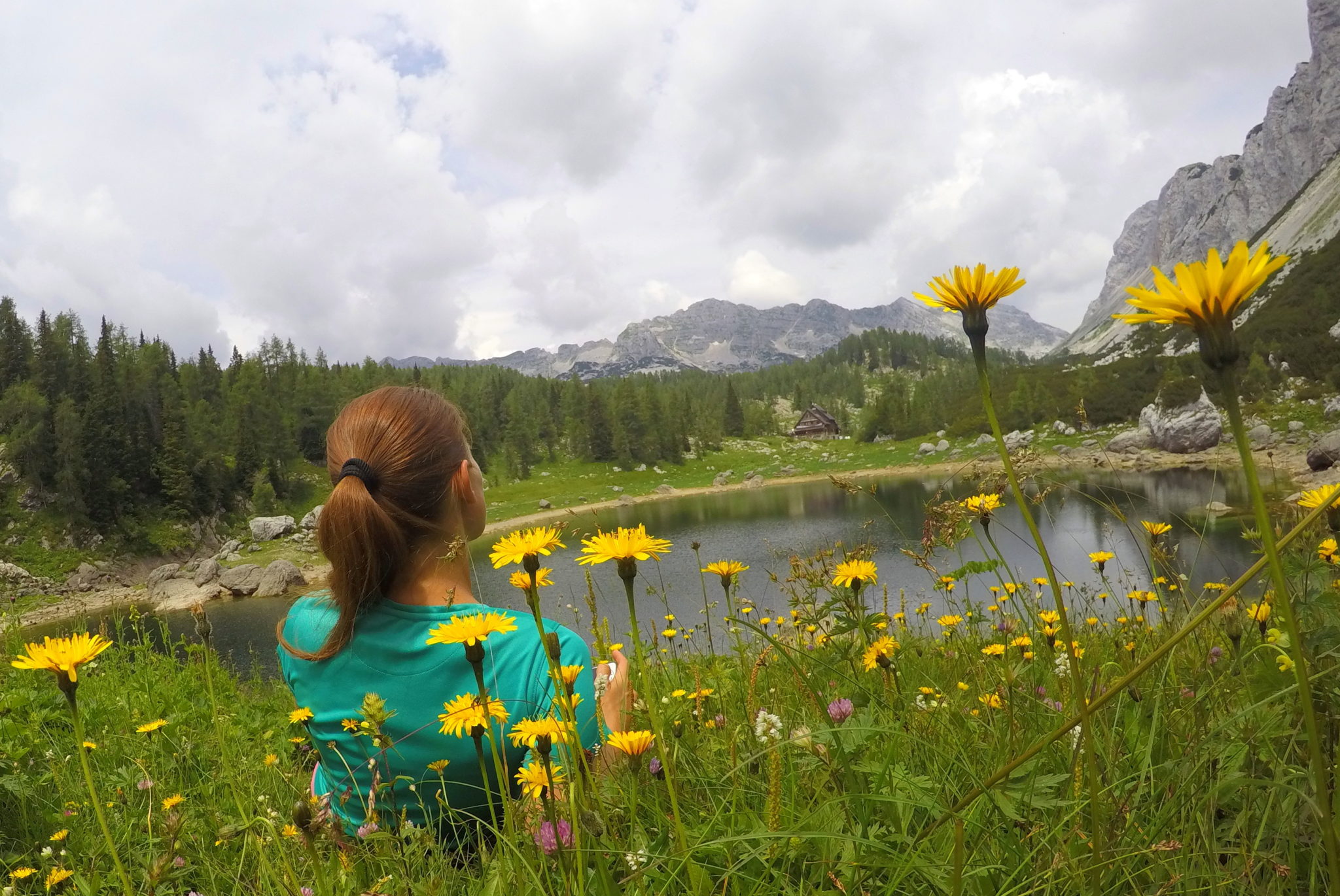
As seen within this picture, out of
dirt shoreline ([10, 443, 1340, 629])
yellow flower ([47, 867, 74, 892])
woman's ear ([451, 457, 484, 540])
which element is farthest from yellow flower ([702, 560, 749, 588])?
dirt shoreline ([10, 443, 1340, 629])

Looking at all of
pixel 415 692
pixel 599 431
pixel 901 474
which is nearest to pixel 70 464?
pixel 599 431

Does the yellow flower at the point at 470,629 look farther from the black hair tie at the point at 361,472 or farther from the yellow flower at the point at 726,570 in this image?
the black hair tie at the point at 361,472

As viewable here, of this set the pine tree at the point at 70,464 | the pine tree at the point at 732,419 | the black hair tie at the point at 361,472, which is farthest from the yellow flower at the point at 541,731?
the pine tree at the point at 732,419

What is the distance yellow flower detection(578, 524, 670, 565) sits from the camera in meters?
0.97

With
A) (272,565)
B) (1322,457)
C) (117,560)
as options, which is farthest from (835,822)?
(117,560)

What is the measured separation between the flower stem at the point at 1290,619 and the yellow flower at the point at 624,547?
649 millimetres

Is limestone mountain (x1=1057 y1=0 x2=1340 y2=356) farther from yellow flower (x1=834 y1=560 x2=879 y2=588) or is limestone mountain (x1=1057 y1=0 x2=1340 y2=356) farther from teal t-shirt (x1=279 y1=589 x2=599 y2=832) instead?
teal t-shirt (x1=279 y1=589 x2=599 y2=832)

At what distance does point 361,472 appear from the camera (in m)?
2.04

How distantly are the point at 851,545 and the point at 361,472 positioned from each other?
13.1ft

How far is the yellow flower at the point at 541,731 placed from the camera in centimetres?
97

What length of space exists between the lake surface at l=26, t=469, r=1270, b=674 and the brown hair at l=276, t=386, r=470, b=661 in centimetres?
42

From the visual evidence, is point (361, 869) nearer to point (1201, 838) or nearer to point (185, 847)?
point (185, 847)

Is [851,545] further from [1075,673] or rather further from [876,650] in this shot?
[1075,673]

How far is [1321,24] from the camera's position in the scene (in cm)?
9669
